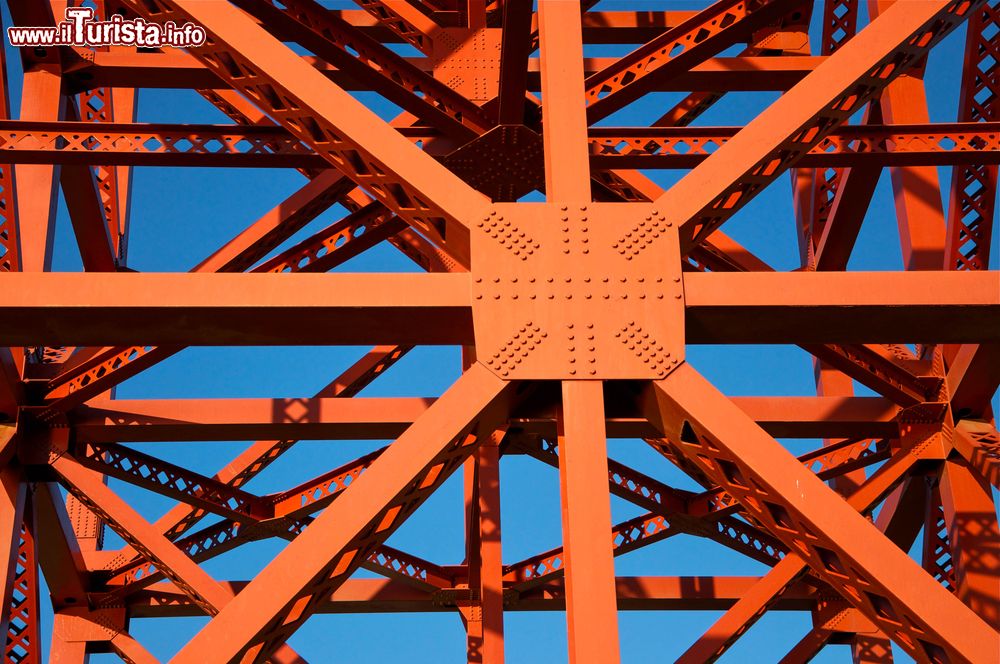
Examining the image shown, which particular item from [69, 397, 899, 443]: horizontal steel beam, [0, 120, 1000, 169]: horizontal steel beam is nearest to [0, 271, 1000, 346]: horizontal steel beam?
[0, 120, 1000, 169]: horizontal steel beam

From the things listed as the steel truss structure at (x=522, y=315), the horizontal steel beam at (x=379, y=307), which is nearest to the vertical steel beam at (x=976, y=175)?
the steel truss structure at (x=522, y=315)

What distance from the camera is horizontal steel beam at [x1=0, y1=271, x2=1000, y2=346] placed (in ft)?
20.3

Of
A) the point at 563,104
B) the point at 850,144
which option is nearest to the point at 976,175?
the point at 850,144

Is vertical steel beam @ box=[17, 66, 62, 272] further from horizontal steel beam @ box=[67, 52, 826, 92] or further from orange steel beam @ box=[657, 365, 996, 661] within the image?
orange steel beam @ box=[657, 365, 996, 661]

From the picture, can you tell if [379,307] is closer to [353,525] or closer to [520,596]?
[353,525]

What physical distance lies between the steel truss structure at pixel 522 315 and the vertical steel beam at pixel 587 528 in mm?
18

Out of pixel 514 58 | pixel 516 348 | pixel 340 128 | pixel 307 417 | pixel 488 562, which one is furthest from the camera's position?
pixel 488 562

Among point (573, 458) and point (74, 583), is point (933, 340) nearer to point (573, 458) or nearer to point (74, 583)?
point (573, 458)

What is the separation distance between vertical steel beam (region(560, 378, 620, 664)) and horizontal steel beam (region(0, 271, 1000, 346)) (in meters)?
0.71

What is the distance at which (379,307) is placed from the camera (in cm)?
626

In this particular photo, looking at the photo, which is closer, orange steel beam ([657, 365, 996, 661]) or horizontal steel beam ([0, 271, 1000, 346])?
orange steel beam ([657, 365, 996, 661])

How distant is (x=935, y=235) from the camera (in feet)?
37.8

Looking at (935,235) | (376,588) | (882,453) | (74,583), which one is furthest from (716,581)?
(74,583)

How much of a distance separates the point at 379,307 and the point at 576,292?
933 millimetres
